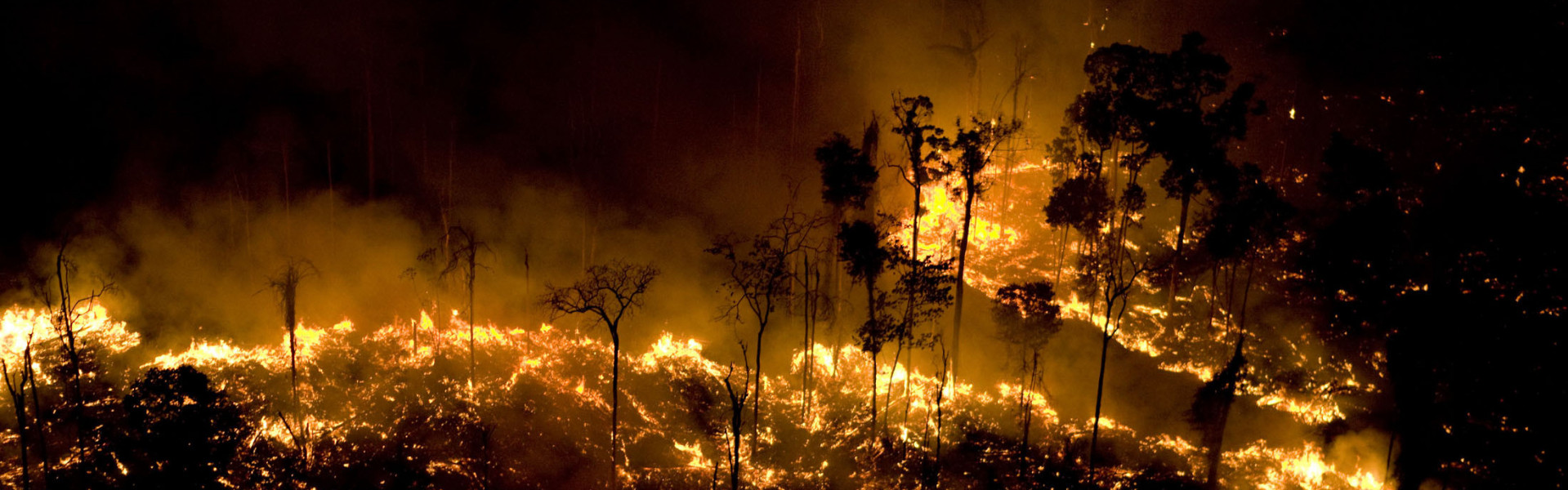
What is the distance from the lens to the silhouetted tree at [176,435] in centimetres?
2781

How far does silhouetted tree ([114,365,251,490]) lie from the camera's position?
91.2ft

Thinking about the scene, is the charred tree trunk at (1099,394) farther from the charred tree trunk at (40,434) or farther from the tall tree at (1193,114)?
Answer: the charred tree trunk at (40,434)

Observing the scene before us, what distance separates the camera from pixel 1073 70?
2272 inches

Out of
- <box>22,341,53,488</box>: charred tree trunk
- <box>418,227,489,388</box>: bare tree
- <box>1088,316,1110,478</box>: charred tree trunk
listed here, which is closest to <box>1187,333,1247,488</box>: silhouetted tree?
<box>1088,316,1110,478</box>: charred tree trunk

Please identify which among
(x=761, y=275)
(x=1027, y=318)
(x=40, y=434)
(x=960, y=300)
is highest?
(x=761, y=275)

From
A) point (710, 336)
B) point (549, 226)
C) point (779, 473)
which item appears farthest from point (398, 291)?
point (779, 473)

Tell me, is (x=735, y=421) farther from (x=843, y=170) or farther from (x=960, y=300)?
(x=960, y=300)

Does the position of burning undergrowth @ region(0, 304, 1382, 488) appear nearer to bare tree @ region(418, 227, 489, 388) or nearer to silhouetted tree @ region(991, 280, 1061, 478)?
bare tree @ region(418, 227, 489, 388)

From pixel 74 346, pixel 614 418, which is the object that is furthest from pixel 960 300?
pixel 74 346

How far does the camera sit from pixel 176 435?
28484 millimetres

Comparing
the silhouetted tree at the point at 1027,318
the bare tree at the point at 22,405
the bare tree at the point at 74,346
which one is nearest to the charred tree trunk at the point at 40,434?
the bare tree at the point at 22,405

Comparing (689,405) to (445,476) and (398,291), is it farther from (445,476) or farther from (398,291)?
(398,291)

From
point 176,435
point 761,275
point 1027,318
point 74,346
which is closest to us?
point 176,435

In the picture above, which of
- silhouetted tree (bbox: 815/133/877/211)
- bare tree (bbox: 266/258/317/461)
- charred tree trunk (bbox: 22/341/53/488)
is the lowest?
charred tree trunk (bbox: 22/341/53/488)
